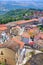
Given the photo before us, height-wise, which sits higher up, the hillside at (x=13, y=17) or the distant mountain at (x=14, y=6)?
the hillside at (x=13, y=17)

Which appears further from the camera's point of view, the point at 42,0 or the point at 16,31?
the point at 42,0

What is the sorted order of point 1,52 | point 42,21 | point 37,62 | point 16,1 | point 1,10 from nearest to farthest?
1. point 37,62
2. point 1,52
3. point 42,21
4. point 1,10
5. point 16,1

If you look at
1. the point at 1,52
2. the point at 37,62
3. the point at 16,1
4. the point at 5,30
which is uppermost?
the point at 37,62

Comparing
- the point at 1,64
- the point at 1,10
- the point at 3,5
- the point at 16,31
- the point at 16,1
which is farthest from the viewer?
the point at 16,1

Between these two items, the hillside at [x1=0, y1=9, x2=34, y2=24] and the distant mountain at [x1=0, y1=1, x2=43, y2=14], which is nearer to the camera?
the hillside at [x1=0, y1=9, x2=34, y2=24]

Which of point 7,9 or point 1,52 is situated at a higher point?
point 1,52

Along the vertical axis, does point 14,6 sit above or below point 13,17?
below

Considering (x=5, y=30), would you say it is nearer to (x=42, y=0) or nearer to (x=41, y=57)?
(x=41, y=57)

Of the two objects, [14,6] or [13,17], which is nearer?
[13,17]

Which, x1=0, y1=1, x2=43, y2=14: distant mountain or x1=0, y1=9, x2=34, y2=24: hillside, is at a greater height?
x1=0, y1=9, x2=34, y2=24: hillside

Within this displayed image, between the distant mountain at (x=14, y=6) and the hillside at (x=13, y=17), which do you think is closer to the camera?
the hillside at (x=13, y=17)

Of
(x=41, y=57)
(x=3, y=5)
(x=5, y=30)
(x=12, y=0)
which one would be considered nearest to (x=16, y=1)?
(x=12, y=0)
